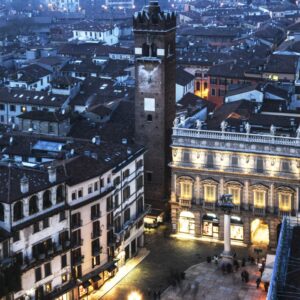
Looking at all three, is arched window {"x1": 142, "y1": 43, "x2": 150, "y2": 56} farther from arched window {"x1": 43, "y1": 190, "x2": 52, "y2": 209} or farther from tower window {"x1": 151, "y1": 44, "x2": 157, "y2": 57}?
arched window {"x1": 43, "y1": 190, "x2": 52, "y2": 209}

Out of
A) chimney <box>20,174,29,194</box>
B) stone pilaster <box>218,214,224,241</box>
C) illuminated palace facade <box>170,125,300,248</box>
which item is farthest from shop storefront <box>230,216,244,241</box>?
chimney <box>20,174,29,194</box>

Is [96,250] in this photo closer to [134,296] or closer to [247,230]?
[134,296]

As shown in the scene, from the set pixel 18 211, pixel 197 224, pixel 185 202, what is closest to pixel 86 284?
pixel 18 211

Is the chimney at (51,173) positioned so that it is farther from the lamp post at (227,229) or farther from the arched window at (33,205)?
the lamp post at (227,229)

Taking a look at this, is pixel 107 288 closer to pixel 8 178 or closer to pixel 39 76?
pixel 8 178

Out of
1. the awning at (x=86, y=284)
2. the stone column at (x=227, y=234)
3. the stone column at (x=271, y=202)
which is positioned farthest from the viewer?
the stone column at (x=271, y=202)

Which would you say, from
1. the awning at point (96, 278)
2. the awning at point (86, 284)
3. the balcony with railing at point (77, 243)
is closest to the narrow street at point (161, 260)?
the awning at point (96, 278)
